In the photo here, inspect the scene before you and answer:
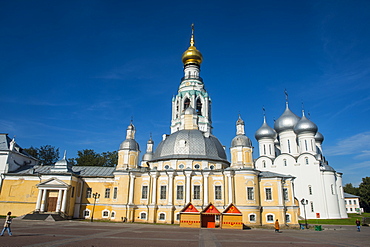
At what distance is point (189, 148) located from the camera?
38.0 m

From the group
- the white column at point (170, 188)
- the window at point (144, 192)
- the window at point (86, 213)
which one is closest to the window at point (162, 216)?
the white column at point (170, 188)

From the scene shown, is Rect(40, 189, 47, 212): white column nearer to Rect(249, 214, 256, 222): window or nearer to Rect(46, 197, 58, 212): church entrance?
Rect(46, 197, 58, 212): church entrance

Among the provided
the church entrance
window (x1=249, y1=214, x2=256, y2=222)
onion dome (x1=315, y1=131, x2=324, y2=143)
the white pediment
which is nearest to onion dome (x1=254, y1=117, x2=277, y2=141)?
onion dome (x1=315, y1=131, x2=324, y2=143)

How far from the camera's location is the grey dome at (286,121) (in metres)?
51.4

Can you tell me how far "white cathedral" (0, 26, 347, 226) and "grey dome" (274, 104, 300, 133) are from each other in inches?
268

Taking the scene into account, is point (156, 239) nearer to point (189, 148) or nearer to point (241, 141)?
point (189, 148)

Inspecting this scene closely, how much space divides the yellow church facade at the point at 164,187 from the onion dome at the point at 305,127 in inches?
605

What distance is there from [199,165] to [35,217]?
69.6ft

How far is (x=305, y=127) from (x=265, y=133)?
24.6ft

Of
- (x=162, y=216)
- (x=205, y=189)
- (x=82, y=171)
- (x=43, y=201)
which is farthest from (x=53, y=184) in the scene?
(x=205, y=189)

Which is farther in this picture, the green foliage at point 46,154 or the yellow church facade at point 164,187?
the green foliage at point 46,154

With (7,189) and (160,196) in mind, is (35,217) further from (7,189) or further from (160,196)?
(160,196)

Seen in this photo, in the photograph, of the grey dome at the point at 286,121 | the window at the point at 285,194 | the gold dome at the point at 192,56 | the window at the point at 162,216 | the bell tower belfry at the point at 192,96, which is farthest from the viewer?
the gold dome at the point at 192,56

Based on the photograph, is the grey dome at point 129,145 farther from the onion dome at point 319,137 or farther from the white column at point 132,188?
the onion dome at point 319,137
